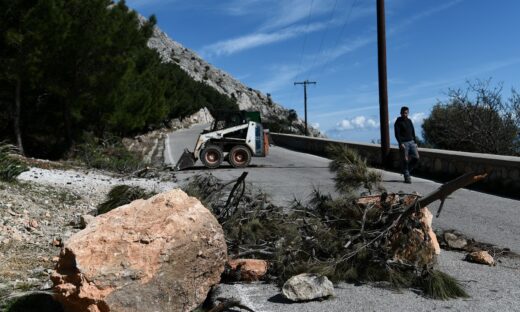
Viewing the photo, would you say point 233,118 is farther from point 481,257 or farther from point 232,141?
point 481,257

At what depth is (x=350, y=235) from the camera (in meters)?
4.58

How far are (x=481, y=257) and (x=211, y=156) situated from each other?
40.8 ft

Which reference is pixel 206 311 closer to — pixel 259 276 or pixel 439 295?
pixel 259 276

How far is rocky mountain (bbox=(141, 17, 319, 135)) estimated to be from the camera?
119844 millimetres

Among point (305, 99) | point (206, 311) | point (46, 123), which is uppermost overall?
point (305, 99)

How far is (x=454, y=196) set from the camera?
9.77m

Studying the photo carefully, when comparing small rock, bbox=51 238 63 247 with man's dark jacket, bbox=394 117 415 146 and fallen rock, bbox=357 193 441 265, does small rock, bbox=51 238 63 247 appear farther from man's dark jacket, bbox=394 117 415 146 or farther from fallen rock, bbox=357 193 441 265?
man's dark jacket, bbox=394 117 415 146

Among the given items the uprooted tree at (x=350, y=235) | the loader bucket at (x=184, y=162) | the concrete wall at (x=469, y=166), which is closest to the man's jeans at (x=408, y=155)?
the concrete wall at (x=469, y=166)

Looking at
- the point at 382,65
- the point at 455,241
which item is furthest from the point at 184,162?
the point at 455,241

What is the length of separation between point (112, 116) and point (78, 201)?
45.8 feet

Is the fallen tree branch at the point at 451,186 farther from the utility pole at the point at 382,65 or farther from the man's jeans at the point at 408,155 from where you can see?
the utility pole at the point at 382,65

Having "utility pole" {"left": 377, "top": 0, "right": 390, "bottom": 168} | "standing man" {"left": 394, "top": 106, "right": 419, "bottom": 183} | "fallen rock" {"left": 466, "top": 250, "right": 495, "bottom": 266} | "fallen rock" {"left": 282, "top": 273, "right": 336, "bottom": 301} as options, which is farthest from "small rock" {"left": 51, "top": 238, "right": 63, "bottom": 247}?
"utility pole" {"left": 377, "top": 0, "right": 390, "bottom": 168}

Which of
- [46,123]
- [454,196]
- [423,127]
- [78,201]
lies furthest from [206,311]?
[423,127]

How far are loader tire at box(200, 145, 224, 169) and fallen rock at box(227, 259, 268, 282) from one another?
12.2m
